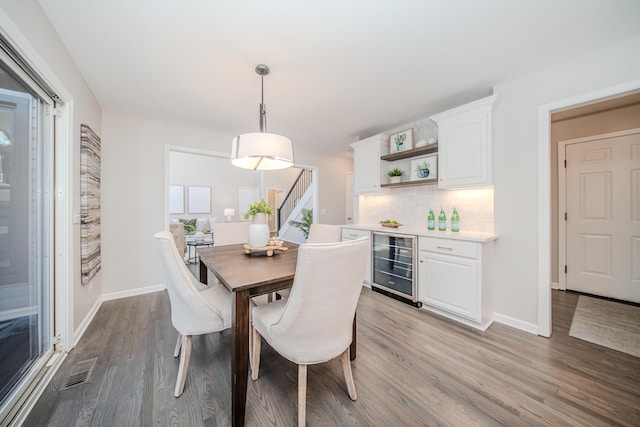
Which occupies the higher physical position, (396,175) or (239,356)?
(396,175)

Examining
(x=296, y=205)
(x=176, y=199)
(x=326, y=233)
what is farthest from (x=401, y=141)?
(x=176, y=199)

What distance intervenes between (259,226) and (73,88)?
6.44 feet

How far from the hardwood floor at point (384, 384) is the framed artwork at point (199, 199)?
5.75m

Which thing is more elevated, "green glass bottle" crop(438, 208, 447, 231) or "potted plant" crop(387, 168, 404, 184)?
"potted plant" crop(387, 168, 404, 184)

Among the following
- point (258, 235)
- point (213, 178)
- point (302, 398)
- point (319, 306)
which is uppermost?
point (213, 178)

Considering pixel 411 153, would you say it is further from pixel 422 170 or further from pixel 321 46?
pixel 321 46

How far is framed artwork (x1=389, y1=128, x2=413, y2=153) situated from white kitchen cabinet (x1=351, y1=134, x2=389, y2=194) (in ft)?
0.48

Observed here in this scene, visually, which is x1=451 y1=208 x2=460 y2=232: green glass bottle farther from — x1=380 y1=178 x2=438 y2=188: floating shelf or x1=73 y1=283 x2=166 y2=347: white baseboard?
x1=73 y1=283 x2=166 y2=347: white baseboard

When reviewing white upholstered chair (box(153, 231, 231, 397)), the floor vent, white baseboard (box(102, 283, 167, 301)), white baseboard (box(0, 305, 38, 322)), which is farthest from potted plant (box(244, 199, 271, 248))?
white baseboard (box(102, 283, 167, 301))

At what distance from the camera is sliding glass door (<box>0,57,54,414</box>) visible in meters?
1.33

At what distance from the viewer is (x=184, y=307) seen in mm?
1361

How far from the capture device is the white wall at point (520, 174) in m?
2.00

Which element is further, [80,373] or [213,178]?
[213,178]

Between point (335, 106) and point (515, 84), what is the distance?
181 cm
